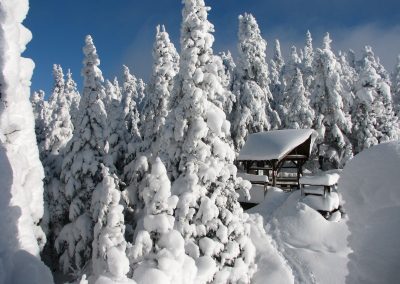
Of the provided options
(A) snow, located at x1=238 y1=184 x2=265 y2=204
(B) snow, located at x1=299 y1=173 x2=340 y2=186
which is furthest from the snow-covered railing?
(A) snow, located at x1=238 y1=184 x2=265 y2=204

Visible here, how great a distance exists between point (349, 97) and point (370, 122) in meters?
4.82

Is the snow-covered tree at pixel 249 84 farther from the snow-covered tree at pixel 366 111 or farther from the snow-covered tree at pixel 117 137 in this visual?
the snow-covered tree at pixel 117 137

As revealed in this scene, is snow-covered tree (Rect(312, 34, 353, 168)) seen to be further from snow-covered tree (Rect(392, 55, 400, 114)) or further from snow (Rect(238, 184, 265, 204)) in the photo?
snow-covered tree (Rect(392, 55, 400, 114))

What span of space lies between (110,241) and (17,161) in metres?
7.06

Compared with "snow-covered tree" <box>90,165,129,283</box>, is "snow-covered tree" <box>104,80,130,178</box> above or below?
above

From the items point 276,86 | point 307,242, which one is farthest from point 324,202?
point 276,86

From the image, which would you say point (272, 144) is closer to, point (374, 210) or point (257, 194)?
point (257, 194)

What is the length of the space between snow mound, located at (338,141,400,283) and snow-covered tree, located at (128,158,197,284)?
12.6ft

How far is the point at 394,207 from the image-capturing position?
4.60 metres

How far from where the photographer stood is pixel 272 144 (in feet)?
92.0

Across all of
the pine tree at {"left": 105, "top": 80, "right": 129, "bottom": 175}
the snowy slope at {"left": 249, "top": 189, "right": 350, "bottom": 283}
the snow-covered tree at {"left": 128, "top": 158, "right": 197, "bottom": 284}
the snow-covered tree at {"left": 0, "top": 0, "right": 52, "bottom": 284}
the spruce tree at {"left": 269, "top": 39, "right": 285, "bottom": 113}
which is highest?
the spruce tree at {"left": 269, "top": 39, "right": 285, "bottom": 113}

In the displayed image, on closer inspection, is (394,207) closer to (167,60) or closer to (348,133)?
(167,60)

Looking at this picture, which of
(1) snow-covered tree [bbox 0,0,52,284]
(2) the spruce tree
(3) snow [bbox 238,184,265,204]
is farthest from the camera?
(2) the spruce tree

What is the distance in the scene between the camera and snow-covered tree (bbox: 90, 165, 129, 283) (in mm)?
6609
